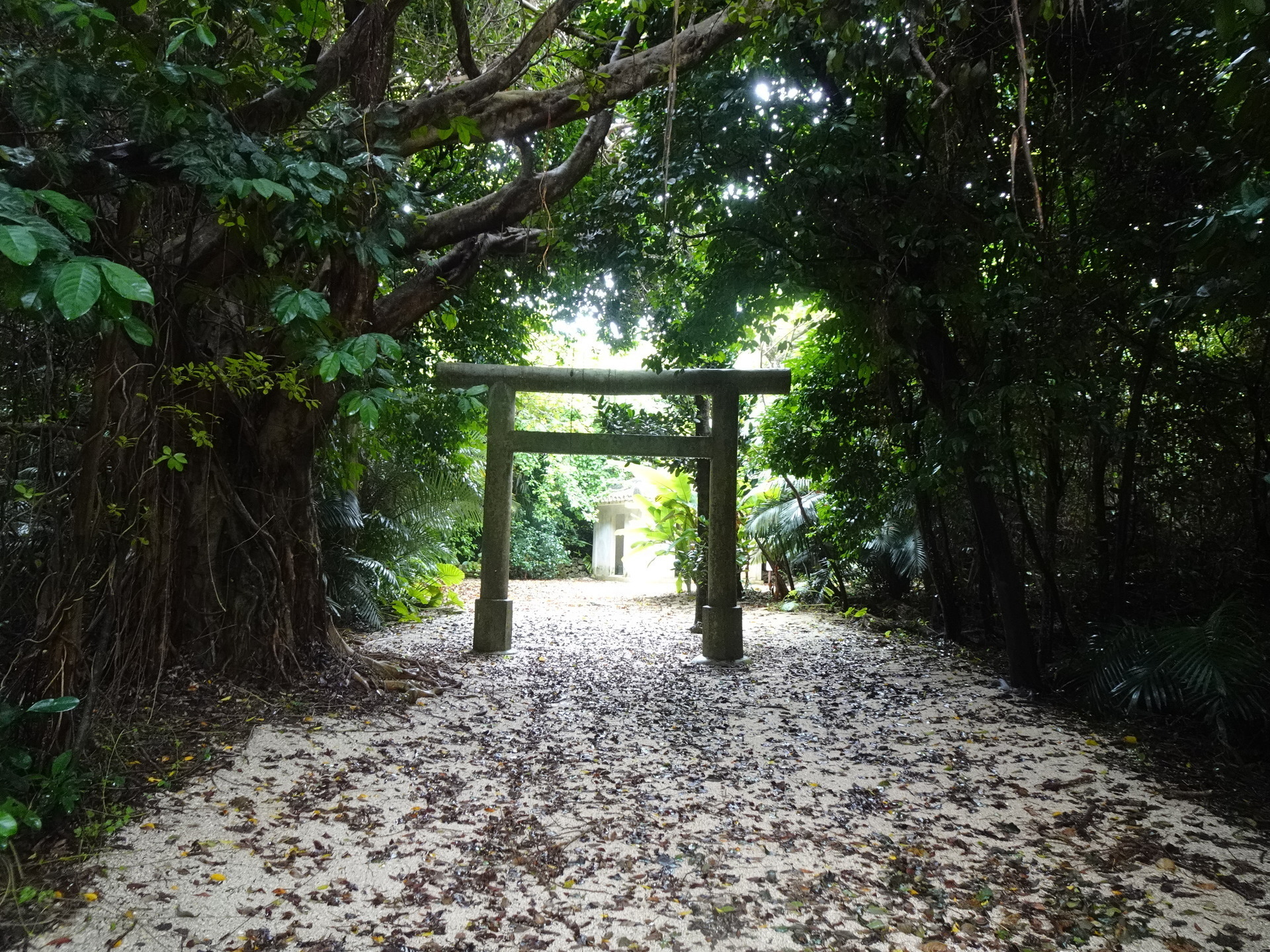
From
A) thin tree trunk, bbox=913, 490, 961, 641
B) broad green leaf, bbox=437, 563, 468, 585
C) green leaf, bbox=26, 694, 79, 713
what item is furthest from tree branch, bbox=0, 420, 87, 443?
broad green leaf, bbox=437, 563, 468, 585

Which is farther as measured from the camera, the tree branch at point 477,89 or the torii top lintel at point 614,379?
the torii top lintel at point 614,379

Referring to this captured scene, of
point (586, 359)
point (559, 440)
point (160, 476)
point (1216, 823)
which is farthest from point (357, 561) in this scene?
point (586, 359)

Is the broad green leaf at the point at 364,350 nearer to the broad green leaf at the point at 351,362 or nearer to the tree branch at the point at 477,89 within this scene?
the broad green leaf at the point at 351,362

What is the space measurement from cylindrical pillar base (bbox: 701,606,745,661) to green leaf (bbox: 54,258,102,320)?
5.39m

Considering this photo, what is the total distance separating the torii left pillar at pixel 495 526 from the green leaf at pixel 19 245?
4.78 meters

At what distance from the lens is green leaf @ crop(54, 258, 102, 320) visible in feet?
5.38

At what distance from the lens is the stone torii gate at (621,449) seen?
20.6 feet

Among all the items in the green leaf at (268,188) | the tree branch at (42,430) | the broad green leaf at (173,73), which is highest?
the broad green leaf at (173,73)

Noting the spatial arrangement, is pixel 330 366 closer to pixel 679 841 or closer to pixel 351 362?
pixel 351 362

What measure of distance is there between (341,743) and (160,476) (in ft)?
5.42

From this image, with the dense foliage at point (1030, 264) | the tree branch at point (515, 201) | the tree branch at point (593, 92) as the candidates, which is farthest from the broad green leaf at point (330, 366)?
the dense foliage at point (1030, 264)

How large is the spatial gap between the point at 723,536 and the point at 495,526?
6.41ft

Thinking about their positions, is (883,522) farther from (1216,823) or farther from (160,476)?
(160,476)

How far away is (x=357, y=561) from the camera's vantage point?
7191 millimetres
